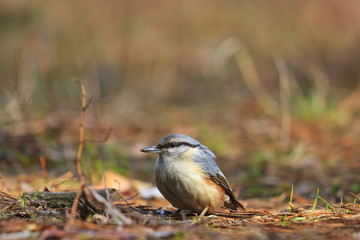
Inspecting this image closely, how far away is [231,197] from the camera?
3988mm

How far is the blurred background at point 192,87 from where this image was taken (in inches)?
245

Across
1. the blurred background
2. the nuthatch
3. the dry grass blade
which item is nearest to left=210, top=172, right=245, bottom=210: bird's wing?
the nuthatch

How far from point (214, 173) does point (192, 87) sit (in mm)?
8234

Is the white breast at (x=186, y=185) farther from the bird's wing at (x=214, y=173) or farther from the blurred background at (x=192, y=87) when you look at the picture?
the blurred background at (x=192, y=87)

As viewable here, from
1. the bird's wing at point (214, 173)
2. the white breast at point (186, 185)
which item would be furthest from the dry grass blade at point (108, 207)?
the bird's wing at point (214, 173)

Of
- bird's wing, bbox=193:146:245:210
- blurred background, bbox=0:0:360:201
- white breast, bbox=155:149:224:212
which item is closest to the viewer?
white breast, bbox=155:149:224:212

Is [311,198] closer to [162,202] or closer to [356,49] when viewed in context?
[162,202]

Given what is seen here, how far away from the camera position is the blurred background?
20.4ft

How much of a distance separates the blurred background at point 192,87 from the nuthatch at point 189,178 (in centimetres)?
64

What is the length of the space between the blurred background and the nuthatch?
64 centimetres

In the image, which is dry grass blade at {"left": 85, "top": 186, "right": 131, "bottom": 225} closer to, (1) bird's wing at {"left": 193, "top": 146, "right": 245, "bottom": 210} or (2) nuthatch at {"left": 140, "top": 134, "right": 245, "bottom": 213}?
(2) nuthatch at {"left": 140, "top": 134, "right": 245, "bottom": 213}

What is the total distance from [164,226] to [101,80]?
10.2 meters

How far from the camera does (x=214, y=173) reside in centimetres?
389

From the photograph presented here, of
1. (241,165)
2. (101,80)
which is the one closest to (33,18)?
(101,80)
